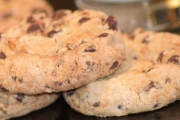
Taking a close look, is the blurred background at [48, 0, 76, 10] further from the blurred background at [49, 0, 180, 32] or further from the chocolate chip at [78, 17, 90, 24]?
the chocolate chip at [78, 17, 90, 24]

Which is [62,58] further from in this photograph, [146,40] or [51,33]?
[146,40]

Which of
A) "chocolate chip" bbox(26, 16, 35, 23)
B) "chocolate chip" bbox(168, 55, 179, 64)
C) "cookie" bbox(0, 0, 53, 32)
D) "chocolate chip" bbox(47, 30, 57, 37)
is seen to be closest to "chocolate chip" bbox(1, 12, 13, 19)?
"cookie" bbox(0, 0, 53, 32)

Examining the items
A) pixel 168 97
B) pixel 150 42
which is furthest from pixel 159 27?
pixel 168 97

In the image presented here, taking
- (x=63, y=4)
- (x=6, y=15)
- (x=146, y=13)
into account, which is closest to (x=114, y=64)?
(x=146, y=13)

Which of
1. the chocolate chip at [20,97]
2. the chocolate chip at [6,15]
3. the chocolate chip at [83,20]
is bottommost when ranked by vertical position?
the chocolate chip at [6,15]

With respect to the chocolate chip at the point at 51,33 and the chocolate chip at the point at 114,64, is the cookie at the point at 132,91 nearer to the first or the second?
the chocolate chip at the point at 114,64

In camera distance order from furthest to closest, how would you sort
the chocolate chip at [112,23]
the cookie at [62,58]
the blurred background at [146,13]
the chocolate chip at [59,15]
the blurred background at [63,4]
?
the blurred background at [63,4] → the blurred background at [146,13] → the chocolate chip at [59,15] → the chocolate chip at [112,23] → the cookie at [62,58]

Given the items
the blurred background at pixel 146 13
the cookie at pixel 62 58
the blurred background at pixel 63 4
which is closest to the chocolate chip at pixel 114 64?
the cookie at pixel 62 58
